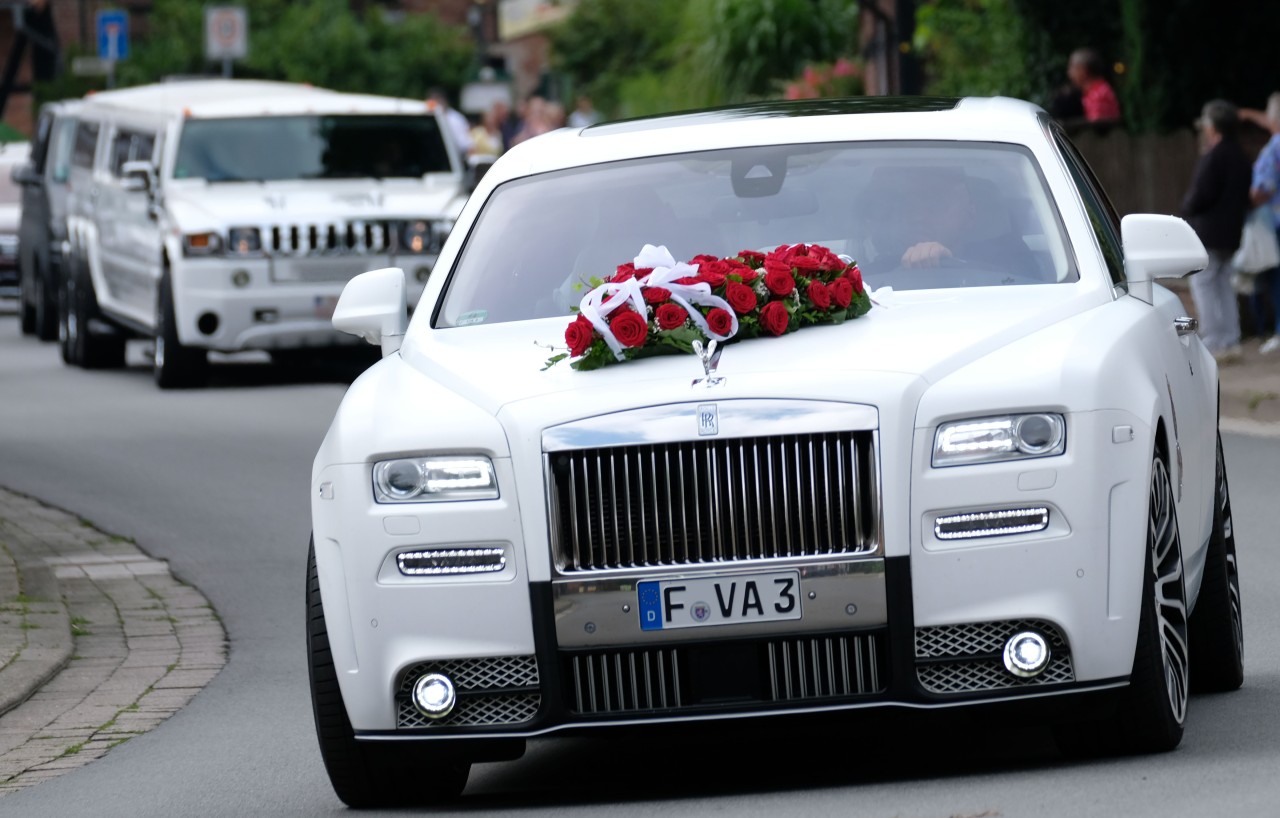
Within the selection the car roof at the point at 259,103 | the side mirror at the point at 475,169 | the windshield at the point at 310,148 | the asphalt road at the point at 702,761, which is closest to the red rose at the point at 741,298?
the asphalt road at the point at 702,761

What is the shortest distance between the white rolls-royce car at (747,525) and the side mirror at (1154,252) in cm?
32

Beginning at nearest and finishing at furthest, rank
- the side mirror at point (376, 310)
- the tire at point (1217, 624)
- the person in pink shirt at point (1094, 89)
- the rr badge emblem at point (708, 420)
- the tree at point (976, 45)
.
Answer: the rr badge emblem at point (708, 420) < the tire at point (1217, 624) < the side mirror at point (376, 310) < the person in pink shirt at point (1094, 89) < the tree at point (976, 45)

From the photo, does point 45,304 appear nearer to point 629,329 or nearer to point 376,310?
point 376,310

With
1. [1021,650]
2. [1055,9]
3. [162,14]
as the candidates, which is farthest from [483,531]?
[162,14]

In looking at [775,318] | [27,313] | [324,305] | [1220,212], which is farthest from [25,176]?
[775,318]

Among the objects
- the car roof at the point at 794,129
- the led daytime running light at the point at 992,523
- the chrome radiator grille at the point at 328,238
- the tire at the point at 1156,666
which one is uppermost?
the car roof at the point at 794,129

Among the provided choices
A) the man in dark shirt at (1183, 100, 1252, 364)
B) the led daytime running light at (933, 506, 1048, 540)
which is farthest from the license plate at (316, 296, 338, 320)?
the led daytime running light at (933, 506, 1048, 540)

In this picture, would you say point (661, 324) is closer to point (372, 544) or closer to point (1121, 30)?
point (372, 544)

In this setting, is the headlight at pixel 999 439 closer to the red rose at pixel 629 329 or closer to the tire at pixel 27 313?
the red rose at pixel 629 329

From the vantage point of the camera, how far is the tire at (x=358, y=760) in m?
6.23

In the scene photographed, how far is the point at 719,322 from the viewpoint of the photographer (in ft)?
20.4

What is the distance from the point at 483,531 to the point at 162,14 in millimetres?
55567

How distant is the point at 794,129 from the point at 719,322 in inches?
51.1

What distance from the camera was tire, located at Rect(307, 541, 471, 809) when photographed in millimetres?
6234
